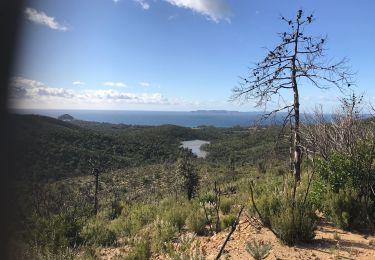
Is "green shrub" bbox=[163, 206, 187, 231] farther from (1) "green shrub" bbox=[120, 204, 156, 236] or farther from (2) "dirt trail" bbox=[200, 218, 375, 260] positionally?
(2) "dirt trail" bbox=[200, 218, 375, 260]

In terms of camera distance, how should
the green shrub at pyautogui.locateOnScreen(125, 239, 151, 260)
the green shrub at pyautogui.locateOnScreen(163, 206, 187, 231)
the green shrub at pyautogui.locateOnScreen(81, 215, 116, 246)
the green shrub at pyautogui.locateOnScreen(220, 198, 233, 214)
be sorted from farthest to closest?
1. the green shrub at pyautogui.locateOnScreen(220, 198, 233, 214)
2. the green shrub at pyautogui.locateOnScreen(163, 206, 187, 231)
3. the green shrub at pyautogui.locateOnScreen(81, 215, 116, 246)
4. the green shrub at pyautogui.locateOnScreen(125, 239, 151, 260)

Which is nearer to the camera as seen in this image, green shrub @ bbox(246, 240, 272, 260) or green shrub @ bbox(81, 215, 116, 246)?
green shrub @ bbox(246, 240, 272, 260)

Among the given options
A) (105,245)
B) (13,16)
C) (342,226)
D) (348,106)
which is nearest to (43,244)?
(105,245)

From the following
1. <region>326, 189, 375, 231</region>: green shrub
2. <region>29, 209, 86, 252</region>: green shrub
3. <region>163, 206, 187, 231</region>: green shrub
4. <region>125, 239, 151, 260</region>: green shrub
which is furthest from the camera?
<region>163, 206, 187, 231</region>: green shrub

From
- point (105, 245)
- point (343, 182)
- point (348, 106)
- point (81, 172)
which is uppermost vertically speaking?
point (348, 106)

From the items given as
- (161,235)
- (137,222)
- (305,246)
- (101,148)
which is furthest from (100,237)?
(101,148)

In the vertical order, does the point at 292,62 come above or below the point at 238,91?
above

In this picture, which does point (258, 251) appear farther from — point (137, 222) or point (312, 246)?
point (137, 222)

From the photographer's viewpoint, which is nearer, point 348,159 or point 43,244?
point 348,159

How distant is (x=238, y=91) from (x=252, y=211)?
382 cm

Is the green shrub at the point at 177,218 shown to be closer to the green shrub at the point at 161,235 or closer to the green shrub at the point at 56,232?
the green shrub at the point at 161,235

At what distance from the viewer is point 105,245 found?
888 cm

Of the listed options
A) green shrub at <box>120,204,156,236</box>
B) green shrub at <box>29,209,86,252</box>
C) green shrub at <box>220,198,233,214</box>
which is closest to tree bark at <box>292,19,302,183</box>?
green shrub at <box>220,198,233,214</box>

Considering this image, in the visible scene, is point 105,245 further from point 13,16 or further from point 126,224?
point 13,16
